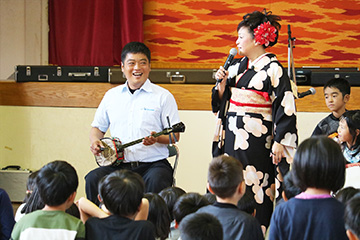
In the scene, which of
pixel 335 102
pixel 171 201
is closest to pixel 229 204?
pixel 171 201

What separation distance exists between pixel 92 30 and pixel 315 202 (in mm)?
4221

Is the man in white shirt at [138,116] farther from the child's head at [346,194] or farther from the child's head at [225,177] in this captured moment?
the child's head at [346,194]

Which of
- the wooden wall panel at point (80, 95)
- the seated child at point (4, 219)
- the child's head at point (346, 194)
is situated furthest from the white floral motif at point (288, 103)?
the seated child at point (4, 219)

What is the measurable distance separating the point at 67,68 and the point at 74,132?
0.57 metres

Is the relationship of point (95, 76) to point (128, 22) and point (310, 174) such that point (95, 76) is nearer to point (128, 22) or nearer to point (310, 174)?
point (128, 22)

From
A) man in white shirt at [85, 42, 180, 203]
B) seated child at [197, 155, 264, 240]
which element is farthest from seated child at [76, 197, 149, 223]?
man in white shirt at [85, 42, 180, 203]

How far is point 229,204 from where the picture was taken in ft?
6.79

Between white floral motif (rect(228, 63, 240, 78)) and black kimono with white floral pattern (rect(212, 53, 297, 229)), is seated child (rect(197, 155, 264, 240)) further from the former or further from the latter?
white floral motif (rect(228, 63, 240, 78))

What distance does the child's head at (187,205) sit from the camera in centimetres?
224

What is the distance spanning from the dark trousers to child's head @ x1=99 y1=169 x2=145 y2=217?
1.15 m

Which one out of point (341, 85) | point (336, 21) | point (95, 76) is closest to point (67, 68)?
point (95, 76)

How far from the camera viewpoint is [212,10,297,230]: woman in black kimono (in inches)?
A: 122

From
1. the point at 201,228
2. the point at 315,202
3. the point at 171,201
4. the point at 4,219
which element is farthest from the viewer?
the point at 171,201

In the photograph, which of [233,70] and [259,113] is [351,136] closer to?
[259,113]
